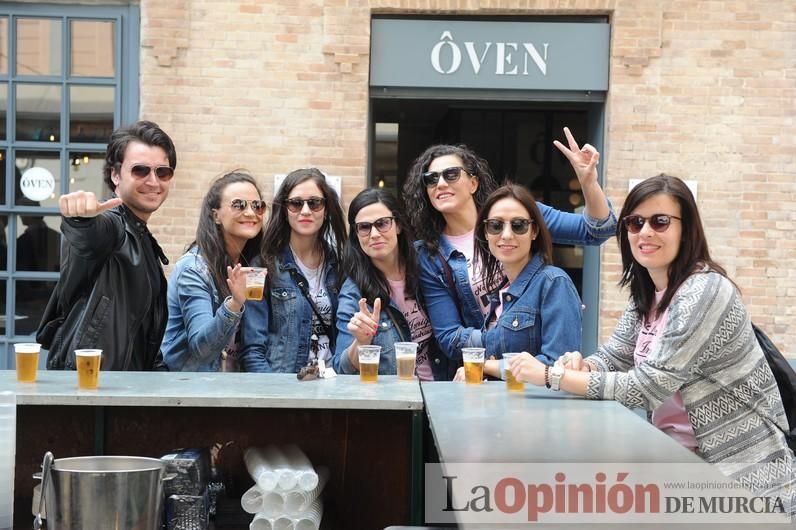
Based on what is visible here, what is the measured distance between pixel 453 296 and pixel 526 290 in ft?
1.99

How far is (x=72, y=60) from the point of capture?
29.1 ft

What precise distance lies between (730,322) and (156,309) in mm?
2755

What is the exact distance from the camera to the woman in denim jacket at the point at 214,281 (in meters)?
4.29

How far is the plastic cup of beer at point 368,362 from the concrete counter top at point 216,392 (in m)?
0.05

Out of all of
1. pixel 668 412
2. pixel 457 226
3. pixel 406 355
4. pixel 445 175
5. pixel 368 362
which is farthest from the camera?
pixel 457 226

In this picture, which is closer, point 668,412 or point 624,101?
point 668,412

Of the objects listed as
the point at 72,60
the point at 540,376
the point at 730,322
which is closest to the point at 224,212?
the point at 540,376

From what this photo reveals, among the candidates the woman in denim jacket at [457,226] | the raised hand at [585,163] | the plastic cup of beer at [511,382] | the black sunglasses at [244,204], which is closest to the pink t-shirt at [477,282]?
the woman in denim jacket at [457,226]

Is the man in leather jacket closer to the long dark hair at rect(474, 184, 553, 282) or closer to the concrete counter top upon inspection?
the concrete counter top

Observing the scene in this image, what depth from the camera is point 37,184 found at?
8.88 m

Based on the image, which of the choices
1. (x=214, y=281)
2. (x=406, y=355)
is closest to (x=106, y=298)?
(x=214, y=281)

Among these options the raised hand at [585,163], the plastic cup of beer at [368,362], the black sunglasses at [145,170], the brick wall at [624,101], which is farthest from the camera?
the brick wall at [624,101]

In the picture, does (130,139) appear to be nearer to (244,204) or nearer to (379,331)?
(244,204)

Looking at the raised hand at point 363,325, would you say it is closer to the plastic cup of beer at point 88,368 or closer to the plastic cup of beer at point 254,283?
the plastic cup of beer at point 254,283
